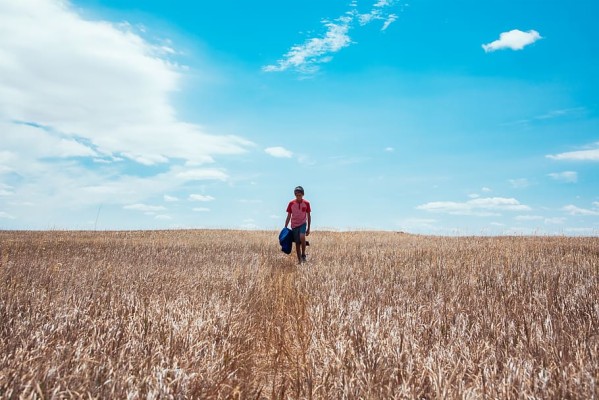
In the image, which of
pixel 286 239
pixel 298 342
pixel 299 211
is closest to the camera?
pixel 298 342

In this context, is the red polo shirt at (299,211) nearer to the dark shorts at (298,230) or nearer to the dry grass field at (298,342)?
the dark shorts at (298,230)

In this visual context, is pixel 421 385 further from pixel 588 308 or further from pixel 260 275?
pixel 260 275

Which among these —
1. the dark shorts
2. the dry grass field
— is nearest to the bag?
the dark shorts

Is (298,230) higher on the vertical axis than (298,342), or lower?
higher

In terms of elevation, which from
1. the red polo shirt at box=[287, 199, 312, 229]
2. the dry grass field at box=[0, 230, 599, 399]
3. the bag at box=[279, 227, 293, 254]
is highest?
the red polo shirt at box=[287, 199, 312, 229]

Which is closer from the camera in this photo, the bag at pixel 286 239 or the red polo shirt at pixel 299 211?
the red polo shirt at pixel 299 211

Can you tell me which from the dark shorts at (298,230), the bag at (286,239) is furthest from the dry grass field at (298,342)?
the bag at (286,239)

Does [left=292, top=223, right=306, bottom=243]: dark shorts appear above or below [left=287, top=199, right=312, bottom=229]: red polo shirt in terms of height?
below

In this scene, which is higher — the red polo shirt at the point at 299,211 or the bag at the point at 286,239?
the red polo shirt at the point at 299,211

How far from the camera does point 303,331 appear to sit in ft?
14.3

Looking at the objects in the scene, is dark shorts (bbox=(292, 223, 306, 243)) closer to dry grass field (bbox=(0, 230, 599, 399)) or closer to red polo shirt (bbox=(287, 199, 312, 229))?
red polo shirt (bbox=(287, 199, 312, 229))

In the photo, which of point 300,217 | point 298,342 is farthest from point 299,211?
point 298,342

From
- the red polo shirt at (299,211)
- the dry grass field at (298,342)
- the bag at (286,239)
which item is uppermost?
the red polo shirt at (299,211)

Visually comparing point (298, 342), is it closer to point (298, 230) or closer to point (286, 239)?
point (298, 230)
